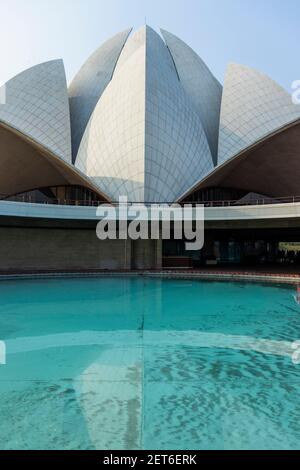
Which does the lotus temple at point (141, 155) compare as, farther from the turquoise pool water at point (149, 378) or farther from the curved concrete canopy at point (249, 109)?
the turquoise pool water at point (149, 378)

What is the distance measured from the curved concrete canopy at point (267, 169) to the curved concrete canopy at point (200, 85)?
8.63ft

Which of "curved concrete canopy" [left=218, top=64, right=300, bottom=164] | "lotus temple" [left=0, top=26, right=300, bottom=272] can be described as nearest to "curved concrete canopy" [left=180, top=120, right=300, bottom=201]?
"lotus temple" [left=0, top=26, right=300, bottom=272]

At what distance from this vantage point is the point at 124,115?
2142 cm

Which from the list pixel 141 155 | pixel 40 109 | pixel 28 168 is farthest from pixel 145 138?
pixel 40 109

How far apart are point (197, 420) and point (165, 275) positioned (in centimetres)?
1364

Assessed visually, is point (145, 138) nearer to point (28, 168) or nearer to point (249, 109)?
point (28, 168)

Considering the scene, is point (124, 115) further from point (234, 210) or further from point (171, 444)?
point (171, 444)

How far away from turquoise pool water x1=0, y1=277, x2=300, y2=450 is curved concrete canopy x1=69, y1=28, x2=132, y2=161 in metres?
18.9

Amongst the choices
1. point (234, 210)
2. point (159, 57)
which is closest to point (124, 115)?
point (159, 57)

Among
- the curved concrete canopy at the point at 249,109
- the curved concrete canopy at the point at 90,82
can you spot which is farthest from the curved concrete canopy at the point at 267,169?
the curved concrete canopy at the point at 90,82

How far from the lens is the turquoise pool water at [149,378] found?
2983mm

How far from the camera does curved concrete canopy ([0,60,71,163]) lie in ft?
76.8

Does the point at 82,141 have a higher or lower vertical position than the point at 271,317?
higher

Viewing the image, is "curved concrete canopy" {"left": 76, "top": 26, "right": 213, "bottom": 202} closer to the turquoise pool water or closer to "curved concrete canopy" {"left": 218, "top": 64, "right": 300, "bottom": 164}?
"curved concrete canopy" {"left": 218, "top": 64, "right": 300, "bottom": 164}
